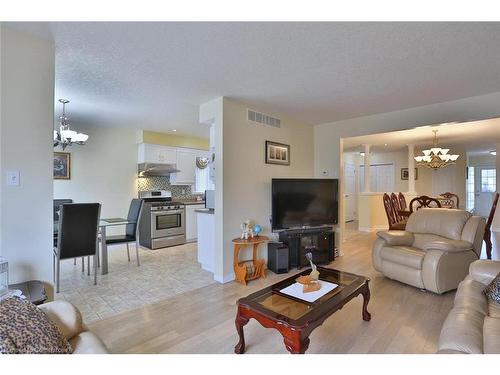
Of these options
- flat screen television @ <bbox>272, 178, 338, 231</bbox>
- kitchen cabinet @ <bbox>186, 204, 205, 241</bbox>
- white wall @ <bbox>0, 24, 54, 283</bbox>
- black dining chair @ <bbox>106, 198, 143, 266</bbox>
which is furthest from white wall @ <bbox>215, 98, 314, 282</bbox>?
kitchen cabinet @ <bbox>186, 204, 205, 241</bbox>

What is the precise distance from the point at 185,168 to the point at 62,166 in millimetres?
2340

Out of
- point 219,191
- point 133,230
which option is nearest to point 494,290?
point 219,191

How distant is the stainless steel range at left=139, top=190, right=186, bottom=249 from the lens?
487 centimetres

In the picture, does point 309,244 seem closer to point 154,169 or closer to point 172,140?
point 154,169

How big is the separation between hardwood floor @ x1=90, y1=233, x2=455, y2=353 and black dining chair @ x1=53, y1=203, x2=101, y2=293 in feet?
3.79

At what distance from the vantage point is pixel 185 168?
6.02m

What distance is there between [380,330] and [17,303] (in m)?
2.40

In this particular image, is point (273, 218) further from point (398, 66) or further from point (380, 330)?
point (398, 66)

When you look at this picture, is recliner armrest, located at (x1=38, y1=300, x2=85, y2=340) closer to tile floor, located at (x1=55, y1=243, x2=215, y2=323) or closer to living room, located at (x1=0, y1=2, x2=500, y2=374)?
living room, located at (x1=0, y1=2, x2=500, y2=374)

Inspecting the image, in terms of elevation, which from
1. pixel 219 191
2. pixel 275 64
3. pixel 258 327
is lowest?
pixel 258 327

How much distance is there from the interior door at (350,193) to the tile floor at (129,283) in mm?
5718

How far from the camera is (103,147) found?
16.9 feet
